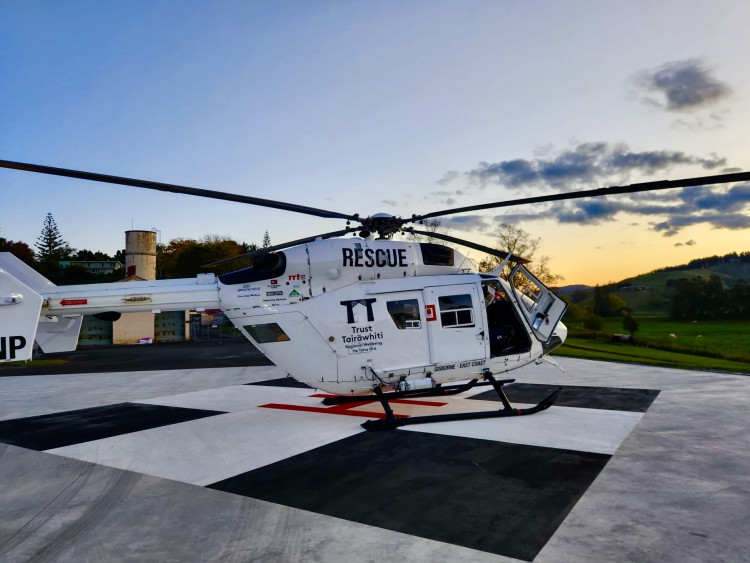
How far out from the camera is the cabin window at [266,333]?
31.8 feet

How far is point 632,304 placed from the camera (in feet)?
279

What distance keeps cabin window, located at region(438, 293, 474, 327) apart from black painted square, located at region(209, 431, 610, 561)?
2444mm

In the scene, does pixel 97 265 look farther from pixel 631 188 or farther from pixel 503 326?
pixel 631 188

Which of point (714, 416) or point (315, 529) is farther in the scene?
point (714, 416)

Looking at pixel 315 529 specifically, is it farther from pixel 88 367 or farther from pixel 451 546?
pixel 88 367

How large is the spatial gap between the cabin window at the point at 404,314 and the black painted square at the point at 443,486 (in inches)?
90.6

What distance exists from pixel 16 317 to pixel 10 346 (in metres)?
0.50

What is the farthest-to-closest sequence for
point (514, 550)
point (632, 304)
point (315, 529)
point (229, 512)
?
point (632, 304) → point (229, 512) → point (315, 529) → point (514, 550)

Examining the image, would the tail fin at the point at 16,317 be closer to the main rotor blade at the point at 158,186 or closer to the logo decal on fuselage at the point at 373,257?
the main rotor blade at the point at 158,186

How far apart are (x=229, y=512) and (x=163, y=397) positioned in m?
9.18

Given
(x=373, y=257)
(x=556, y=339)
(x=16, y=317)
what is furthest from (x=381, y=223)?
(x=16, y=317)

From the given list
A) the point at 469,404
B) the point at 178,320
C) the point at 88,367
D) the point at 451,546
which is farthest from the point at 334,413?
the point at 178,320

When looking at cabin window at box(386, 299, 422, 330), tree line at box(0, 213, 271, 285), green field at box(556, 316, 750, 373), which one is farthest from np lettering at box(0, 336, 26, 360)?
tree line at box(0, 213, 271, 285)

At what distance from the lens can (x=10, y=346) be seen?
8.36 metres
